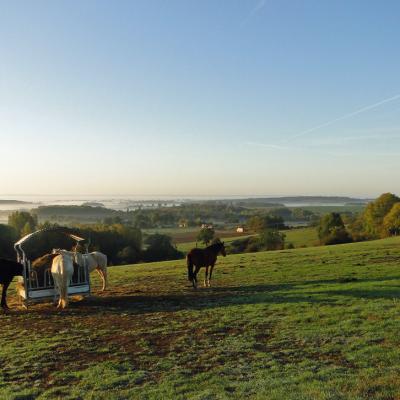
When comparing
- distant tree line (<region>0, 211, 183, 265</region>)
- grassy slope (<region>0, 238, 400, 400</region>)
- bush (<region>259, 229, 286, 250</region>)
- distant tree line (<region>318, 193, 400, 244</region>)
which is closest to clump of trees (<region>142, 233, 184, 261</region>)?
distant tree line (<region>0, 211, 183, 265</region>)

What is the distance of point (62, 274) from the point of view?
547 inches

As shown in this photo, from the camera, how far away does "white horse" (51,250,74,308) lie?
13938 mm

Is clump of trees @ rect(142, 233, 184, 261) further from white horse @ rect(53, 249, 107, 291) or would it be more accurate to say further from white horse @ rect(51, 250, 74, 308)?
white horse @ rect(51, 250, 74, 308)

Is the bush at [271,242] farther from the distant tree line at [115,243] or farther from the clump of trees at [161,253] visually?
the distant tree line at [115,243]

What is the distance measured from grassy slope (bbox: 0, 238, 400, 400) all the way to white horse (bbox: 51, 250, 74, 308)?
1.54ft

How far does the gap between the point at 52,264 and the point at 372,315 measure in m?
10.6

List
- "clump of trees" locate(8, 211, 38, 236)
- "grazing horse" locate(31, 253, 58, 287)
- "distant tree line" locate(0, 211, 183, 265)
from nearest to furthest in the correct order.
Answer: "grazing horse" locate(31, 253, 58, 287) < "distant tree line" locate(0, 211, 183, 265) < "clump of trees" locate(8, 211, 38, 236)

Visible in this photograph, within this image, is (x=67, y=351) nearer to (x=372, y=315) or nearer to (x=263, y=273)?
(x=372, y=315)

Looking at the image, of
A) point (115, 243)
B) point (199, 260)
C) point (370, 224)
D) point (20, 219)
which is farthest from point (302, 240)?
point (199, 260)

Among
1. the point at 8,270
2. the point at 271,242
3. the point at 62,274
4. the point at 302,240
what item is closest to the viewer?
the point at 62,274

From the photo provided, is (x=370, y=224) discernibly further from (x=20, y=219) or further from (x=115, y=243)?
(x=20, y=219)

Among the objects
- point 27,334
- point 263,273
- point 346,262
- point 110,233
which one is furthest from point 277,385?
point 110,233

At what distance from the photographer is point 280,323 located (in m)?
10.7

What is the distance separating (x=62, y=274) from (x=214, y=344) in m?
6.93
